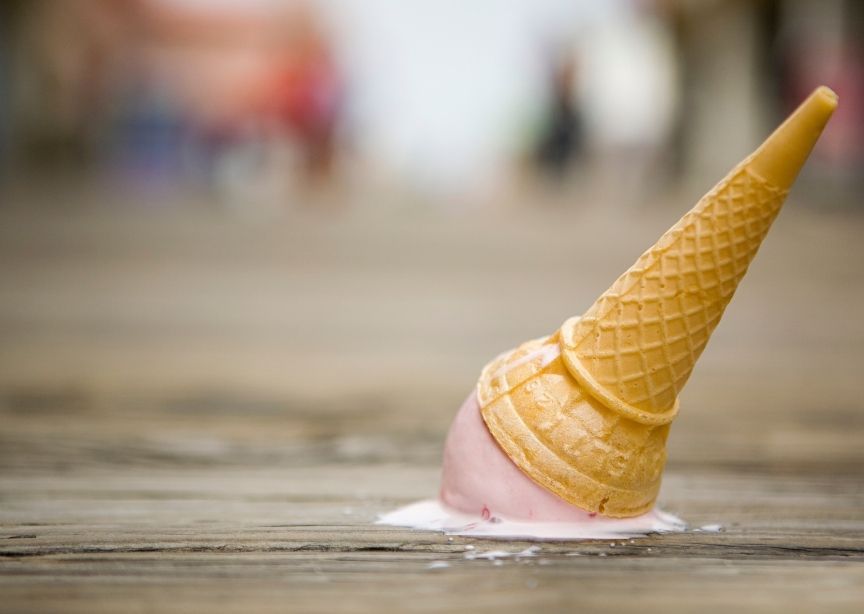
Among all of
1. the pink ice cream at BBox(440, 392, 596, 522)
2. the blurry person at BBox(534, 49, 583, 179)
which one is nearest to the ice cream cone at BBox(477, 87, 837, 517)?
the pink ice cream at BBox(440, 392, 596, 522)

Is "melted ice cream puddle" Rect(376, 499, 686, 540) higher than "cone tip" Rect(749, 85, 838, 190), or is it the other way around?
"cone tip" Rect(749, 85, 838, 190)

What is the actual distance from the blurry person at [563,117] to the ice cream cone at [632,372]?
9.76 meters

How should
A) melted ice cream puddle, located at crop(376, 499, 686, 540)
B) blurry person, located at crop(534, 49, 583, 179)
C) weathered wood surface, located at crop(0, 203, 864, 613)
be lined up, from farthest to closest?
blurry person, located at crop(534, 49, 583, 179)
melted ice cream puddle, located at crop(376, 499, 686, 540)
weathered wood surface, located at crop(0, 203, 864, 613)

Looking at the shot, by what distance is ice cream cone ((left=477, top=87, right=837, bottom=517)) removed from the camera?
79 centimetres

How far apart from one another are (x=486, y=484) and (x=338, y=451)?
1.43ft

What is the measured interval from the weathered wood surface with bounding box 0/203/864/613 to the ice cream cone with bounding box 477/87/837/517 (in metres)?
0.06

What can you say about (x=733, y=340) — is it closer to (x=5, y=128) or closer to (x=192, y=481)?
(x=192, y=481)

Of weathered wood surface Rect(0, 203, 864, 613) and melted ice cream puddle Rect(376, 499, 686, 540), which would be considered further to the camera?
melted ice cream puddle Rect(376, 499, 686, 540)

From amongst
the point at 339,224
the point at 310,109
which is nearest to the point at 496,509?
the point at 339,224

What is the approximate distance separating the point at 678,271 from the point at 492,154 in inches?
752

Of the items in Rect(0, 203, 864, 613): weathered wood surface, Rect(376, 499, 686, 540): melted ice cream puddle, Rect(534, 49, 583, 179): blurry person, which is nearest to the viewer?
Rect(0, 203, 864, 613): weathered wood surface

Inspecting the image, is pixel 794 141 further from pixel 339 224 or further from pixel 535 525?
pixel 339 224

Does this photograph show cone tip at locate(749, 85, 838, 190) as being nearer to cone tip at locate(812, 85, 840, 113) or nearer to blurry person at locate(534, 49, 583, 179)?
cone tip at locate(812, 85, 840, 113)

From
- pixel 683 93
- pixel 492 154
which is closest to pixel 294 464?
pixel 683 93
